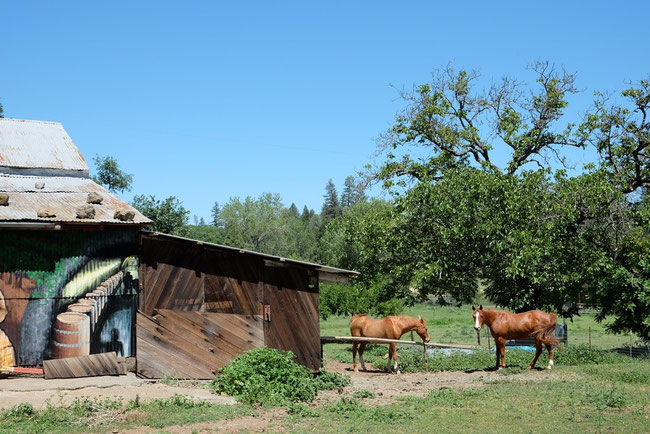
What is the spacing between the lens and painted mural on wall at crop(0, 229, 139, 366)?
13.8m

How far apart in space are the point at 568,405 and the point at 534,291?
413 inches

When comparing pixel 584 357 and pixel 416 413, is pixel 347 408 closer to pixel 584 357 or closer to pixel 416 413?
pixel 416 413

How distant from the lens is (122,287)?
47.7 feet

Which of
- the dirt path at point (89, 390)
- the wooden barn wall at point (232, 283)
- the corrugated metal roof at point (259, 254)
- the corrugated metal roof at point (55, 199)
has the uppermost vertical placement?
the corrugated metal roof at point (55, 199)

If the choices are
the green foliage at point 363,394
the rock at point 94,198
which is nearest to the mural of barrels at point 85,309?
the rock at point 94,198

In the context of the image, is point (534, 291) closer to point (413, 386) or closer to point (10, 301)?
point (413, 386)

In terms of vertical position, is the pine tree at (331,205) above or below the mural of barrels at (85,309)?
above

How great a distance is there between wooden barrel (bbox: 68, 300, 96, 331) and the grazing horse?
10096mm

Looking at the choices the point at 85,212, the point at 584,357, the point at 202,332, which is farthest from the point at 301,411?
the point at 584,357

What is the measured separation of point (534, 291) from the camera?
77.0 feet

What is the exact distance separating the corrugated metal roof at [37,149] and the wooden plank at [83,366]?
16.0ft

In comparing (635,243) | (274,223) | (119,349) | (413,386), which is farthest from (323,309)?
(274,223)

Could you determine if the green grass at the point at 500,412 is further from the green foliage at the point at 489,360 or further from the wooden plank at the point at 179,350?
the green foliage at the point at 489,360

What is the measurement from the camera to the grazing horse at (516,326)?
1917 centimetres
